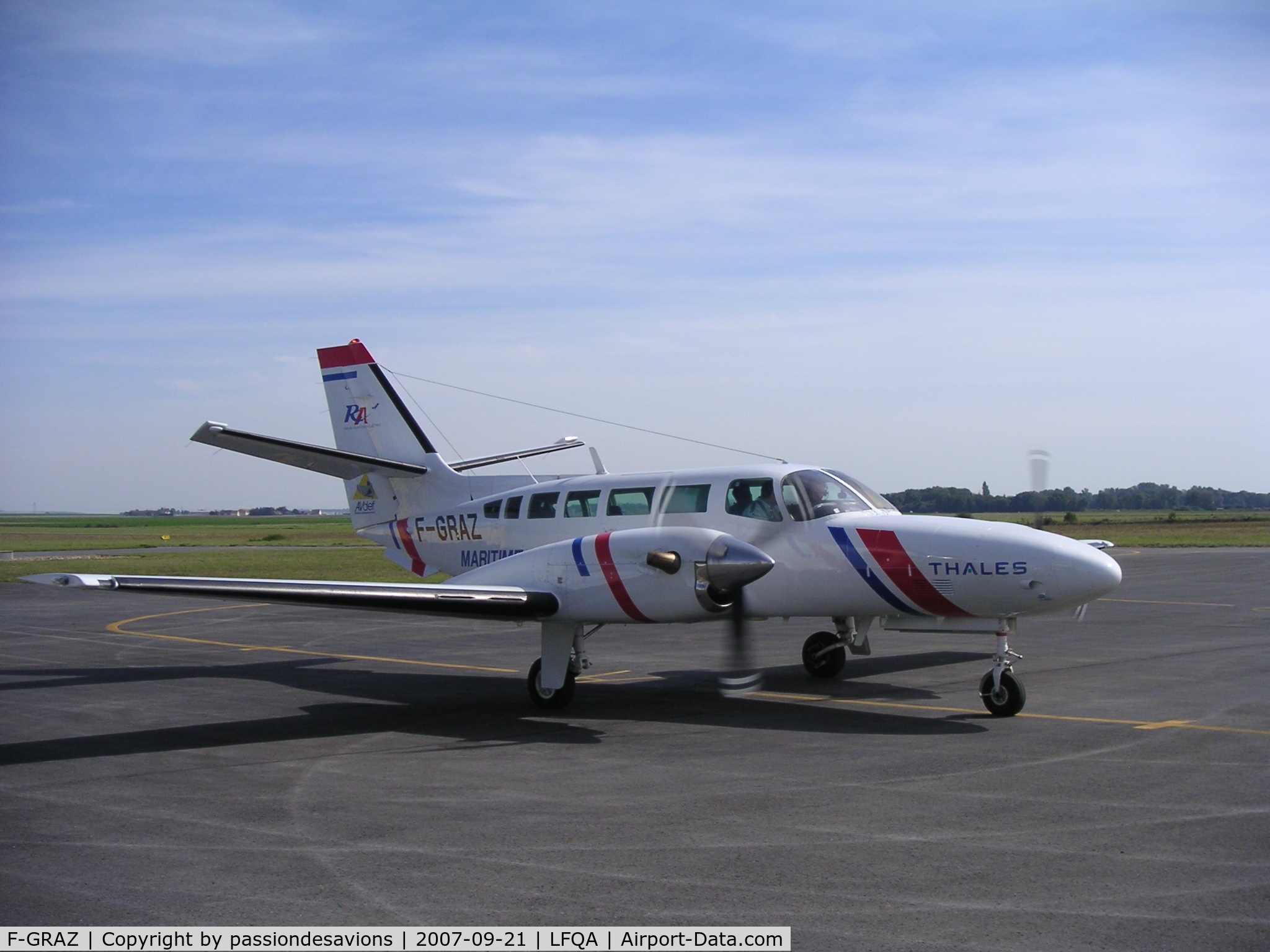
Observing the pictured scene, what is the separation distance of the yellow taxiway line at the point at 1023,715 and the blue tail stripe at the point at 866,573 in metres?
1.11

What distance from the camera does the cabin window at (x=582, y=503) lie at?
1411 centimetres

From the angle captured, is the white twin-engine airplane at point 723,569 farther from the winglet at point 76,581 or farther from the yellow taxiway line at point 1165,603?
the yellow taxiway line at point 1165,603

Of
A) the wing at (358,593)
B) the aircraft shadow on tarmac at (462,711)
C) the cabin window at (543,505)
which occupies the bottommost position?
the aircraft shadow on tarmac at (462,711)

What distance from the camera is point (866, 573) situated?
11.9 m

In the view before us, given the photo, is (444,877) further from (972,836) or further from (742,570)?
(742,570)

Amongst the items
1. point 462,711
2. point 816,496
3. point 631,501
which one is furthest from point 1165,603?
point 462,711

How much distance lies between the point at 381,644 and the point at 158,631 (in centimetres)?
573

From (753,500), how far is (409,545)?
636 centimetres

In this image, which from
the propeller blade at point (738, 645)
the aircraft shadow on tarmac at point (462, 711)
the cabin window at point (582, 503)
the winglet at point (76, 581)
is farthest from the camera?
the cabin window at point (582, 503)

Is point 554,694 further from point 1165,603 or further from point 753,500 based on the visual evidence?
point 1165,603

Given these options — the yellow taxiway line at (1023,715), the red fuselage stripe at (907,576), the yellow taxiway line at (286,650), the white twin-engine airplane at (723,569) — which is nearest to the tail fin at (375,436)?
the white twin-engine airplane at (723,569)

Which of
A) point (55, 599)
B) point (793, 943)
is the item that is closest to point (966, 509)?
point (793, 943)

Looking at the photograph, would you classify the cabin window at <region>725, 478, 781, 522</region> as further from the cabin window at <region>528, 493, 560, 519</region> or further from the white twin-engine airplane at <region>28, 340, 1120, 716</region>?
the cabin window at <region>528, 493, 560, 519</region>

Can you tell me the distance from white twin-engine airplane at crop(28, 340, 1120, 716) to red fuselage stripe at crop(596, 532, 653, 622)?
16 mm
